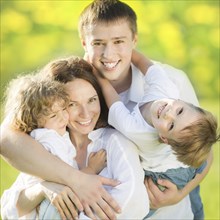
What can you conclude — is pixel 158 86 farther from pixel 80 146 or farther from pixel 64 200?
pixel 64 200

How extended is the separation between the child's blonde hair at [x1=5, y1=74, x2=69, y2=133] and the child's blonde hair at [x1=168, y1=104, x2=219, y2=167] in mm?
477

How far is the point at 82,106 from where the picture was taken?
2.52 m

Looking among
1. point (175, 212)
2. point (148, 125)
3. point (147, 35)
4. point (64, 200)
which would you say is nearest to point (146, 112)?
point (148, 125)

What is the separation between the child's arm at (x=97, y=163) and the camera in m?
2.51

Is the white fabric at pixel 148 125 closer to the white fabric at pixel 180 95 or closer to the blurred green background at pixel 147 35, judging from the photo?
the white fabric at pixel 180 95

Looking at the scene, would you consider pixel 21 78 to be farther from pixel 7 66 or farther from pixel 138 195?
pixel 7 66

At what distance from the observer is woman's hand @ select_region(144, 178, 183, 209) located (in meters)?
2.60

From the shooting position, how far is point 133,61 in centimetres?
283

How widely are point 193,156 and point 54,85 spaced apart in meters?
0.60

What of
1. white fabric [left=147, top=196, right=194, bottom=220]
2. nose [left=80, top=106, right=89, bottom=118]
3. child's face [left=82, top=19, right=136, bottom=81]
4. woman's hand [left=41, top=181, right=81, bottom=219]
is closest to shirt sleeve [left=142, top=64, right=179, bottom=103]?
child's face [left=82, top=19, right=136, bottom=81]

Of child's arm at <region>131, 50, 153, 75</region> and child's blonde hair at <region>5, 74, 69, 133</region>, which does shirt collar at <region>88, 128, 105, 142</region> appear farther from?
child's arm at <region>131, 50, 153, 75</region>

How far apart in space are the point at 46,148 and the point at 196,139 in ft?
1.89

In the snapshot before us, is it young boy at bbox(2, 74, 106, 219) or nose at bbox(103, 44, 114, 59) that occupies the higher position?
nose at bbox(103, 44, 114, 59)

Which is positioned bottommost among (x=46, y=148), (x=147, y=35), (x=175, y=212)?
(x=175, y=212)
